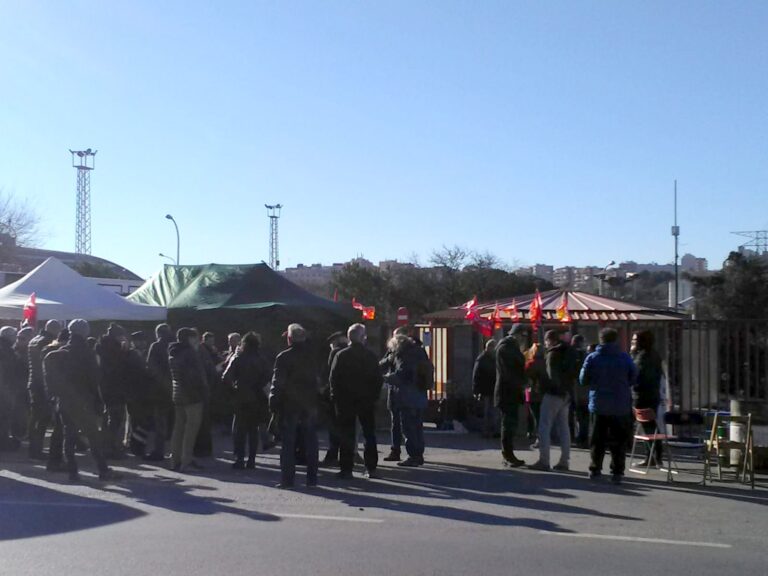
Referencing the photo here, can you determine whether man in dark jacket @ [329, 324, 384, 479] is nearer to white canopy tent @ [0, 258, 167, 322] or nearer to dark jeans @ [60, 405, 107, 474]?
dark jeans @ [60, 405, 107, 474]

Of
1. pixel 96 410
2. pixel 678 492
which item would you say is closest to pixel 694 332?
pixel 678 492

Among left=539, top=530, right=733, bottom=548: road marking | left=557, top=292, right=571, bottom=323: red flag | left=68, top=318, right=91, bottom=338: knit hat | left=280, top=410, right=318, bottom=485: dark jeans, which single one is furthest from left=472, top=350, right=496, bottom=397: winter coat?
left=68, top=318, right=91, bottom=338: knit hat

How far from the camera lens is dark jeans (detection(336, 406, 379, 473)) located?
1121 cm

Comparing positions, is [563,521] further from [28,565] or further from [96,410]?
[96,410]

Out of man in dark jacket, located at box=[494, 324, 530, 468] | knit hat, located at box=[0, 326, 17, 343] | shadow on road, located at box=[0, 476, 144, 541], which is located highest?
knit hat, located at box=[0, 326, 17, 343]

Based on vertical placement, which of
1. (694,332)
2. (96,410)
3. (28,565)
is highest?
(694,332)

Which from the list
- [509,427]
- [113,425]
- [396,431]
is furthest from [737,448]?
[113,425]

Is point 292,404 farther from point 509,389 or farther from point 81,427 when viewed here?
point 509,389

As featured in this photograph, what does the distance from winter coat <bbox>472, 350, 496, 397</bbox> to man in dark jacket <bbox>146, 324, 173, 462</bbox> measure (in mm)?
4257

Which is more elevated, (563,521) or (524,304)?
(524,304)

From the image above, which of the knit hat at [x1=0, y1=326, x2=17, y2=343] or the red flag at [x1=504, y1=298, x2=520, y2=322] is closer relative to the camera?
the knit hat at [x1=0, y1=326, x2=17, y2=343]

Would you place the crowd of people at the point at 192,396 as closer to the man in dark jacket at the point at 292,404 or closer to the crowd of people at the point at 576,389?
the man in dark jacket at the point at 292,404

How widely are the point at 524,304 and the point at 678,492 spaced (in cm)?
766

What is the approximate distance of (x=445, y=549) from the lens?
767cm
